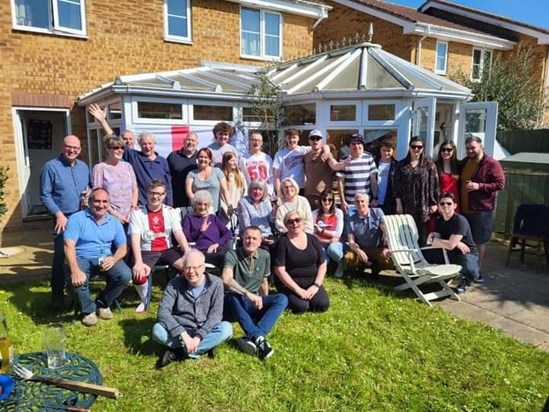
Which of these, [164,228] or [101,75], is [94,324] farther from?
[101,75]

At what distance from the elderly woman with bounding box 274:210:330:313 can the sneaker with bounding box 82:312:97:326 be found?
1.83 metres

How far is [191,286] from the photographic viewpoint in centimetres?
353

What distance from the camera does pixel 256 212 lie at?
16.4 feet

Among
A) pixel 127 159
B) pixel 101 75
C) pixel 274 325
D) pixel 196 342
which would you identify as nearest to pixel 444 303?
pixel 274 325

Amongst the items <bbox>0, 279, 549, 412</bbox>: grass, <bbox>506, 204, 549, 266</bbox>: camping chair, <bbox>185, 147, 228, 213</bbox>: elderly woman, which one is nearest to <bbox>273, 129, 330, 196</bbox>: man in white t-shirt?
<bbox>185, 147, 228, 213</bbox>: elderly woman

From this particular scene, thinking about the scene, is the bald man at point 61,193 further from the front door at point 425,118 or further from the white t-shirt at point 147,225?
the front door at point 425,118

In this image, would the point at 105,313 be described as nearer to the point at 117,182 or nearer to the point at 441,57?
the point at 117,182

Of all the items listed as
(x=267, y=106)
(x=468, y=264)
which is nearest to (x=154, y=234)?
(x=468, y=264)

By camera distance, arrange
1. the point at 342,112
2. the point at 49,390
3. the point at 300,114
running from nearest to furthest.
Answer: the point at 49,390 < the point at 342,112 < the point at 300,114

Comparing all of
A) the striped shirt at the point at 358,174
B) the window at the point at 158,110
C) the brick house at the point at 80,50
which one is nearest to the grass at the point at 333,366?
the striped shirt at the point at 358,174

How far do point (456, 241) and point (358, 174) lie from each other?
1449mm

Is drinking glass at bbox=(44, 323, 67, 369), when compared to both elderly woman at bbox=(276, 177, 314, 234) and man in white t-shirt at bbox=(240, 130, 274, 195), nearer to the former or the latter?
elderly woman at bbox=(276, 177, 314, 234)

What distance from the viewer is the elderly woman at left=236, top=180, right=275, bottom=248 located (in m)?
4.97

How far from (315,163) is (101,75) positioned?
593 cm
